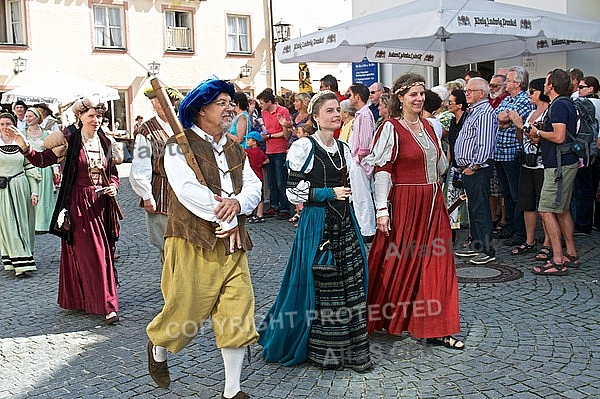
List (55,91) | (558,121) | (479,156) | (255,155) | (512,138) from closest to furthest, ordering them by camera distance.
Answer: (558,121)
(479,156)
(512,138)
(255,155)
(55,91)

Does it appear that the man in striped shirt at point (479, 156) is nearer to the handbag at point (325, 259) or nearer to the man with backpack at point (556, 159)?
the man with backpack at point (556, 159)

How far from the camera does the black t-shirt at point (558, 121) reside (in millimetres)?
7062

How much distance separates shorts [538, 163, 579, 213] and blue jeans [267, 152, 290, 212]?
193 inches

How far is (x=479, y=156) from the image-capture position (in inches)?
300

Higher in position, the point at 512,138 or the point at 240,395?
the point at 512,138

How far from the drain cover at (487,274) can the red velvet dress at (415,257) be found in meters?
1.98

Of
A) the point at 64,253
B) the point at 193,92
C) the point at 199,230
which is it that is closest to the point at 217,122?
the point at 193,92

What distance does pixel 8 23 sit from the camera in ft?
80.2

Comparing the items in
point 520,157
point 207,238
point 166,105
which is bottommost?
point 207,238

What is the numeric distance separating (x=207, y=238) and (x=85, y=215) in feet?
8.31

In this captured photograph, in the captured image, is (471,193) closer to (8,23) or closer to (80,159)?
(80,159)

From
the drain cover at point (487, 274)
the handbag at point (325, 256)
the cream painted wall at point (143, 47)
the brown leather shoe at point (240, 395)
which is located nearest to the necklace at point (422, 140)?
the handbag at point (325, 256)

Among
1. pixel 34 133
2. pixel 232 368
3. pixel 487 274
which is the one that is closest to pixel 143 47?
pixel 34 133

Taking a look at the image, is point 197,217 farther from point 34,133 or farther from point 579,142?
point 34,133
